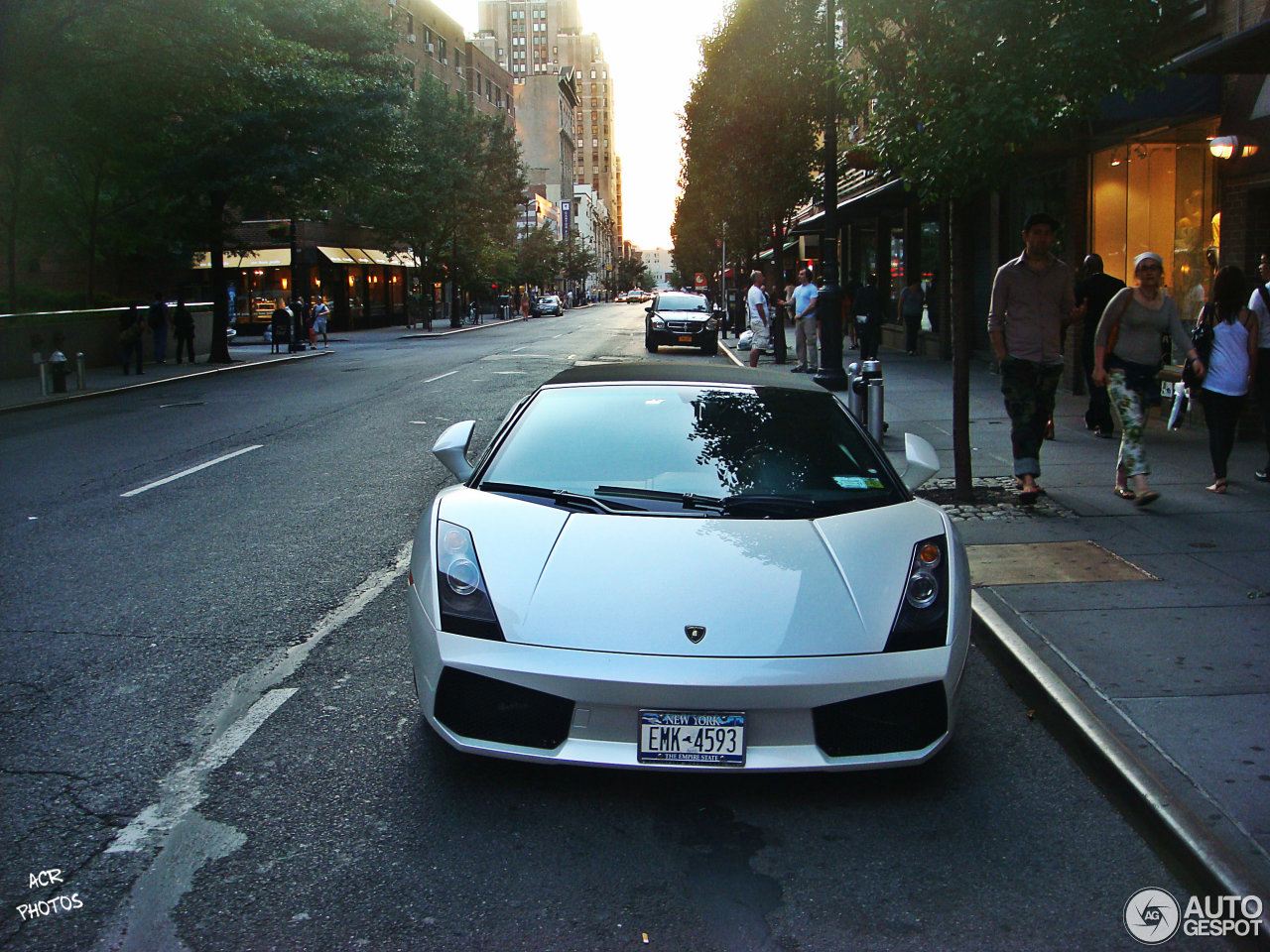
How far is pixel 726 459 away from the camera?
473cm

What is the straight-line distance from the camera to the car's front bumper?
3.50m

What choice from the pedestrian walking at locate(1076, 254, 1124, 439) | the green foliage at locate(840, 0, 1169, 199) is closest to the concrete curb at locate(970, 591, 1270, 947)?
the green foliage at locate(840, 0, 1169, 199)

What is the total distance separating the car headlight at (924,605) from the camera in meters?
3.75

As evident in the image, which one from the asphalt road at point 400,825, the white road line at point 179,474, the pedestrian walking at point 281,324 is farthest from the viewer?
the pedestrian walking at point 281,324

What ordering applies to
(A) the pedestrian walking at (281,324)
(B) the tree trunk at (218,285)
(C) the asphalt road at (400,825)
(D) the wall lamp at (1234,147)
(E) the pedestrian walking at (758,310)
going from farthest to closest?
(A) the pedestrian walking at (281,324) < (B) the tree trunk at (218,285) < (E) the pedestrian walking at (758,310) < (D) the wall lamp at (1234,147) < (C) the asphalt road at (400,825)

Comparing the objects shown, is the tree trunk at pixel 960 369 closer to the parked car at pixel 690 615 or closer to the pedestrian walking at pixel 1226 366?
the pedestrian walking at pixel 1226 366

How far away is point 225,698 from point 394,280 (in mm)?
62821

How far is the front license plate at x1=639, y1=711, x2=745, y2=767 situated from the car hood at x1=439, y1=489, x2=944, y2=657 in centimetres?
20

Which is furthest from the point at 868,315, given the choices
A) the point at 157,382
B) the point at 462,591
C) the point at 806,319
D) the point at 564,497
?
the point at 462,591

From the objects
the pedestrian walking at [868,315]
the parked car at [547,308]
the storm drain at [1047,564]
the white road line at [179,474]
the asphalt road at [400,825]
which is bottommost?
the asphalt road at [400,825]

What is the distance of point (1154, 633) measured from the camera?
539cm

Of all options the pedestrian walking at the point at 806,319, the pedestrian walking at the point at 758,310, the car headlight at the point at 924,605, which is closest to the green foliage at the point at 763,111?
the pedestrian walking at the point at 758,310

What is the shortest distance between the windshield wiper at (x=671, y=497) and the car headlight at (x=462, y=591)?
2.03 ft

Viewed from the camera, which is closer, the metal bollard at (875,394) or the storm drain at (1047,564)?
the storm drain at (1047,564)
